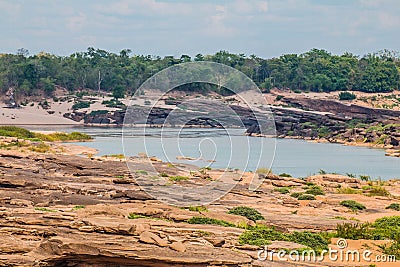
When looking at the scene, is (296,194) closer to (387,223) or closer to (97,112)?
(387,223)

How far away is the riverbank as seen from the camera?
535 inches

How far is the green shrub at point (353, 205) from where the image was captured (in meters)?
26.5

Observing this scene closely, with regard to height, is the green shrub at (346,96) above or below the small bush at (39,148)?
above

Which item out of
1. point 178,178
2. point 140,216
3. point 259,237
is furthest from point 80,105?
point 259,237

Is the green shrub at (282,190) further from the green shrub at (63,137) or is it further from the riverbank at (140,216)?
the green shrub at (63,137)

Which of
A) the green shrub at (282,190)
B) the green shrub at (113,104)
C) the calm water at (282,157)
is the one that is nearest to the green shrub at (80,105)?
the green shrub at (113,104)

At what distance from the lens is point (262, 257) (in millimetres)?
14508

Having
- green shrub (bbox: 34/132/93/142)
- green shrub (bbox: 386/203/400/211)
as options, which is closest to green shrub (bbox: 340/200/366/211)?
green shrub (bbox: 386/203/400/211)
